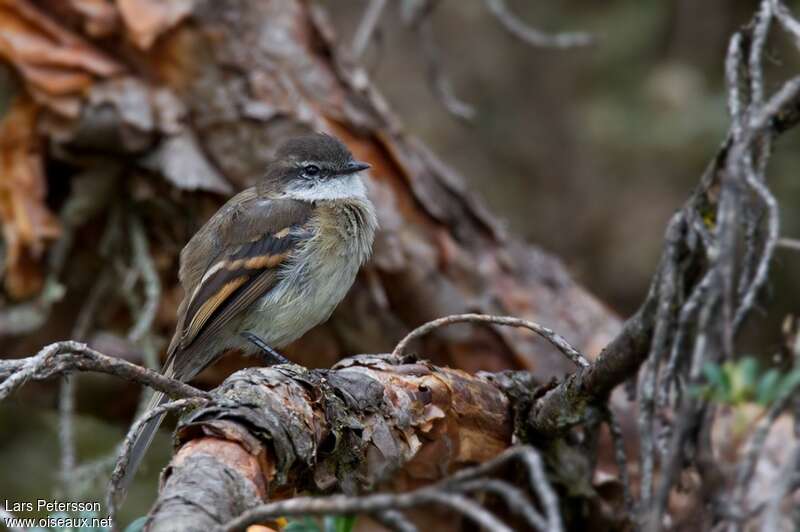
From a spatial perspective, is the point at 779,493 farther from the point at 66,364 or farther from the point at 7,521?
the point at 66,364

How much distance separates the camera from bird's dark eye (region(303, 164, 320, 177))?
5.66 meters

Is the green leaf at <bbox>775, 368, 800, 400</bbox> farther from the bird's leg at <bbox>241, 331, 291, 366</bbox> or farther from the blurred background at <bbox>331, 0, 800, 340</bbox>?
the blurred background at <bbox>331, 0, 800, 340</bbox>

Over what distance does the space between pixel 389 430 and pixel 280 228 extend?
7.76 feet

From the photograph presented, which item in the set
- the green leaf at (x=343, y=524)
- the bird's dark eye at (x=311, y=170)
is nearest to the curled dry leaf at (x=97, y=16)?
the bird's dark eye at (x=311, y=170)

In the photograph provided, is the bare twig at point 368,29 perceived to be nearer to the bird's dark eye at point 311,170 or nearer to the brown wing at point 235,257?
the bird's dark eye at point 311,170

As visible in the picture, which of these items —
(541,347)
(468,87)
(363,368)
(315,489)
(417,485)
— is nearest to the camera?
(315,489)

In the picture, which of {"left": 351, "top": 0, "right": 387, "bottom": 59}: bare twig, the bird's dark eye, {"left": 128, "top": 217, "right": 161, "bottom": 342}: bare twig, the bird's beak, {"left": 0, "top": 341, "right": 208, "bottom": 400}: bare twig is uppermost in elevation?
{"left": 0, "top": 341, "right": 208, "bottom": 400}: bare twig

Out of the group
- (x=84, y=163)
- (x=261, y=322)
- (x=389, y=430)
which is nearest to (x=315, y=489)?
(x=389, y=430)

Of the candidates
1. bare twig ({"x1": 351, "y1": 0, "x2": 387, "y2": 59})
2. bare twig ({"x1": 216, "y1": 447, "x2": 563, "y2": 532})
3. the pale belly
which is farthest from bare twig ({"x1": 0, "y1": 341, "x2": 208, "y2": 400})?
bare twig ({"x1": 351, "y1": 0, "x2": 387, "y2": 59})

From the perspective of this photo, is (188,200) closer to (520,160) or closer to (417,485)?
(417,485)

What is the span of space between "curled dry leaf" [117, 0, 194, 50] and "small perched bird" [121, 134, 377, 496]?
91 centimetres

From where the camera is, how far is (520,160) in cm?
928

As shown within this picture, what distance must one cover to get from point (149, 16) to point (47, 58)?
1.91 feet

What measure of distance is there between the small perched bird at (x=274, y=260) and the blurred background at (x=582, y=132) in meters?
1.93
